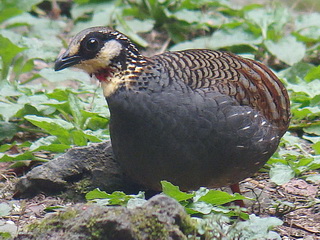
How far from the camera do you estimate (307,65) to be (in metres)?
7.39

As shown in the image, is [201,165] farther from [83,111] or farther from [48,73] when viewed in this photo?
[48,73]

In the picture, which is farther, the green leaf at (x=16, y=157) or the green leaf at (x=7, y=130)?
the green leaf at (x=7, y=130)

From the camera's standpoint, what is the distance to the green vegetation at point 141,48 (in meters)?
5.70

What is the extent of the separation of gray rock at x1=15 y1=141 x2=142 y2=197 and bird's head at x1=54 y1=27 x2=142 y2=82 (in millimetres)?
678

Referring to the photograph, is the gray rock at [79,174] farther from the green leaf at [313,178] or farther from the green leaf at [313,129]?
the green leaf at [313,129]

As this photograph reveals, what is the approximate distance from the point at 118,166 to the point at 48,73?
1486mm

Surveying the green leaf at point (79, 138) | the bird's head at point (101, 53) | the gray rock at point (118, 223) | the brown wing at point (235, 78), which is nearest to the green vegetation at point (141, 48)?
the green leaf at point (79, 138)

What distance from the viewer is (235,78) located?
5.10 meters

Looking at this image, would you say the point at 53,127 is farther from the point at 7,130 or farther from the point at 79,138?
the point at 7,130

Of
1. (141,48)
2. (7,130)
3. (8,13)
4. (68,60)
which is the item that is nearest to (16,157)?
(7,130)

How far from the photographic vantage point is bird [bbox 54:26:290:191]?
15.4ft

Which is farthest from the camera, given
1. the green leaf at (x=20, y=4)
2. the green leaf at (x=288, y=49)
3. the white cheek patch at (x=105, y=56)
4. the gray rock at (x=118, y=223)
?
the green leaf at (x=20, y=4)

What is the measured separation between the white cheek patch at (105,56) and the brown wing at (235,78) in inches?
13.1

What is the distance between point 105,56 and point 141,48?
3515 millimetres
